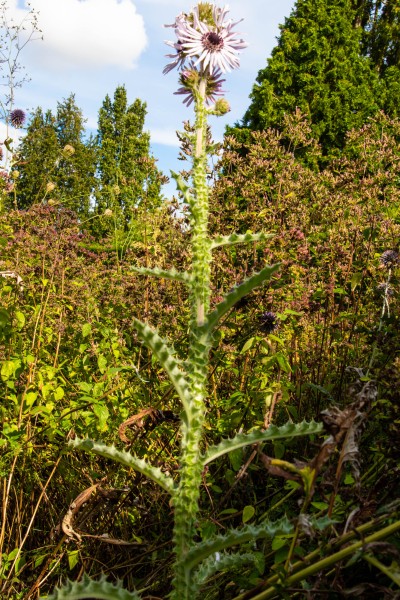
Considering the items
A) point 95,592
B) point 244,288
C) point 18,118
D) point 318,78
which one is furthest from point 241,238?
point 318,78

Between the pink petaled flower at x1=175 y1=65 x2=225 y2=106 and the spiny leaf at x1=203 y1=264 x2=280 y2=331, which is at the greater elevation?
the pink petaled flower at x1=175 y1=65 x2=225 y2=106

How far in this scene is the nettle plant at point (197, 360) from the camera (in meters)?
1.36

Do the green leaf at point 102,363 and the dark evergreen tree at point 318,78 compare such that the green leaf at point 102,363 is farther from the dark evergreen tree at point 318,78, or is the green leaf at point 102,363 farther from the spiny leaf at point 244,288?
the dark evergreen tree at point 318,78

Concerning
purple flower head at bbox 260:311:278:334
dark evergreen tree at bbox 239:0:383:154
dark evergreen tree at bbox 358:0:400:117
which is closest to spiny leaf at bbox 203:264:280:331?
purple flower head at bbox 260:311:278:334

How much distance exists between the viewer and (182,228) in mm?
3625

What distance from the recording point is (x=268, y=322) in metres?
2.80

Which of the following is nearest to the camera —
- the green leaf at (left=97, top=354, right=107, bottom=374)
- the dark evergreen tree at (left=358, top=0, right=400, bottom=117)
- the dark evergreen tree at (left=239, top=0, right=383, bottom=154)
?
the green leaf at (left=97, top=354, right=107, bottom=374)

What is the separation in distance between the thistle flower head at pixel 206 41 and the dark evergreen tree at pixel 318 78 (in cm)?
1360

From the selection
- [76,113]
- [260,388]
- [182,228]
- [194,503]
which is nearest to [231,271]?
[182,228]

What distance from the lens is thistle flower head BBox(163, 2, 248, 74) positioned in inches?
65.6

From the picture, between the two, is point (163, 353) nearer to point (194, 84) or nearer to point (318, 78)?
point (194, 84)

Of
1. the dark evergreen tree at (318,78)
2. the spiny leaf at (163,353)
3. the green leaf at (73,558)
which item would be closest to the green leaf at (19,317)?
the green leaf at (73,558)

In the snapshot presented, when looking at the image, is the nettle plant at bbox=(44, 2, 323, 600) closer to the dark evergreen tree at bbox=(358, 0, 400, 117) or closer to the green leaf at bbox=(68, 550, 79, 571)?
the green leaf at bbox=(68, 550, 79, 571)

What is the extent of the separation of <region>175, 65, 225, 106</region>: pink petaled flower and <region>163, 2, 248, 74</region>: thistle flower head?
24mm
